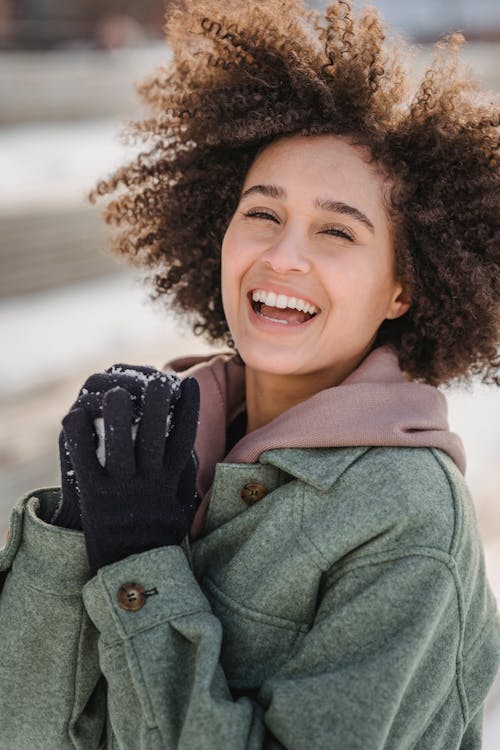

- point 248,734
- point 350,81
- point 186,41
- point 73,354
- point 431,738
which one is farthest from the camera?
point 73,354

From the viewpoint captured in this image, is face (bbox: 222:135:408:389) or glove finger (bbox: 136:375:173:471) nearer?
glove finger (bbox: 136:375:173:471)

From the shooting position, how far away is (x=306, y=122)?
5.77 ft

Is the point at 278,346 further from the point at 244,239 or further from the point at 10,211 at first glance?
the point at 10,211

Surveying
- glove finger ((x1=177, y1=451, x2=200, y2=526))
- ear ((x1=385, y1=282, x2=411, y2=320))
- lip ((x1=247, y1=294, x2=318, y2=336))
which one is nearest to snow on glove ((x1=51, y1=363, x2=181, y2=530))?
glove finger ((x1=177, y1=451, x2=200, y2=526))

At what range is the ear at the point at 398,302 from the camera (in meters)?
1.83

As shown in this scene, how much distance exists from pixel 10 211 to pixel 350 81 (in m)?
5.97

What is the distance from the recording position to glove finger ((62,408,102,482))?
1369mm

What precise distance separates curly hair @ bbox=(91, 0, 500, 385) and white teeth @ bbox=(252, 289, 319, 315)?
10.0 inches

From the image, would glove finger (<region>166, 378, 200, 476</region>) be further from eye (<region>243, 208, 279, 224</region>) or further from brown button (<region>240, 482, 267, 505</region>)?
eye (<region>243, 208, 279, 224</region>)

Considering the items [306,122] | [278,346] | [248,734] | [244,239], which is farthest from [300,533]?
[306,122]

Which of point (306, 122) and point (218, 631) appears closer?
point (218, 631)

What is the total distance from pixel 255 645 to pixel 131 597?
0.20 metres

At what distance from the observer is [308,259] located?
5.35ft

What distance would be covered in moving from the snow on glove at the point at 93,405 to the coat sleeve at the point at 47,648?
0.04 metres
